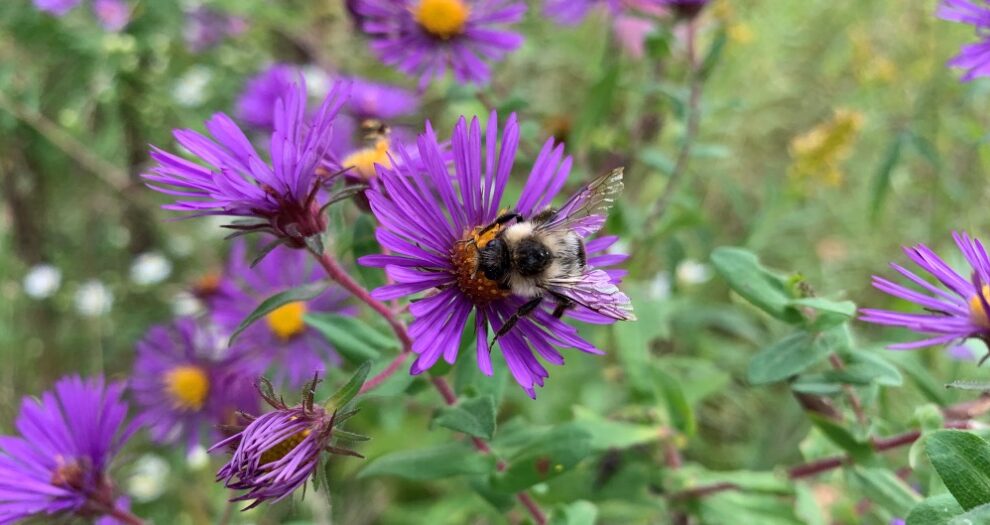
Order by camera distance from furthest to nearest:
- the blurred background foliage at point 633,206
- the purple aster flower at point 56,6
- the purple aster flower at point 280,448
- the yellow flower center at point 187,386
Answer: the purple aster flower at point 56,6 < the yellow flower center at point 187,386 < the blurred background foliage at point 633,206 < the purple aster flower at point 280,448

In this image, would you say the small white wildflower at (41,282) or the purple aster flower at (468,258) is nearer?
the purple aster flower at (468,258)

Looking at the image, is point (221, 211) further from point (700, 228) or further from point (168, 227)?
point (168, 227)

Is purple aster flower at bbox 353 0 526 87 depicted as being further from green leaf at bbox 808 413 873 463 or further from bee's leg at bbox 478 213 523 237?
green leaf at bbox 808 413 873 463

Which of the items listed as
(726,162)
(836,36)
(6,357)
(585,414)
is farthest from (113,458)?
(836,36)

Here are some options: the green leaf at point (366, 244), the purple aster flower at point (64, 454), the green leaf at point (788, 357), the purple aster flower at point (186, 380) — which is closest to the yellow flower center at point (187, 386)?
the purple aster flower at point (186, 380)

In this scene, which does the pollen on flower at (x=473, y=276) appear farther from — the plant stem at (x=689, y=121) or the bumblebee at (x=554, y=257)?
the plant stem at (x=689, y=121)

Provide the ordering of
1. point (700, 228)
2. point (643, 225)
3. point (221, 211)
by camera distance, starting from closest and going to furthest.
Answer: point (221, 211)
point (643, 225)
point (700, 228)
